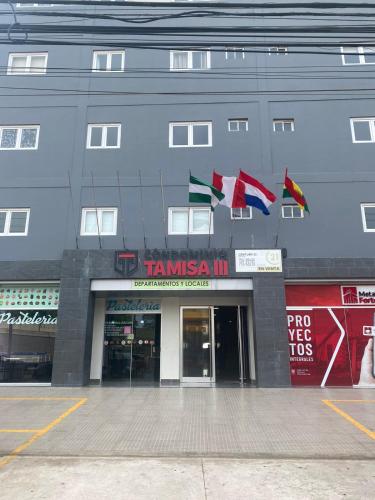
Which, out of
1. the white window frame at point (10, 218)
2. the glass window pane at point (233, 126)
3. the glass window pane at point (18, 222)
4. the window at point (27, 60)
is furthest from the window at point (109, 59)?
the glass window pane at point (18, 222)

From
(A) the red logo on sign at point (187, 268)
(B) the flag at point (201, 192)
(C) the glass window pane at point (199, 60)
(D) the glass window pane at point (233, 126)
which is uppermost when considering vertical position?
(C) the glass window pane at point (199, 60)

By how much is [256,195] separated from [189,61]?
6.34 metres

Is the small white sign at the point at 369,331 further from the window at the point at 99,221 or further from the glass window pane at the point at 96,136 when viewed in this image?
the glass window pane at the point at 96,136

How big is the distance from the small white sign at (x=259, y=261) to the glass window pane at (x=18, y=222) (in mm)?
6932

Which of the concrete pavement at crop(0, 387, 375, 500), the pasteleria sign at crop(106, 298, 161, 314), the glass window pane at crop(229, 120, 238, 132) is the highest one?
the glass window pane at crop(229, 120, 238, 132)

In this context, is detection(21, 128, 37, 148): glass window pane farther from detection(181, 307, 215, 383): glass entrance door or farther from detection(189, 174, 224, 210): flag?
detection(181, 307, 215, 383): glass entrance door

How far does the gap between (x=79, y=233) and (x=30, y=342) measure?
363cm

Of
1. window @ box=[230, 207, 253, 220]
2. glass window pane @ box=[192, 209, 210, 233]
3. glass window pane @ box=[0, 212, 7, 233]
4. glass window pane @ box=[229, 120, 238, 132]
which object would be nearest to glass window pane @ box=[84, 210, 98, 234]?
glass window pane @ box=[0, 212, 7, 233]

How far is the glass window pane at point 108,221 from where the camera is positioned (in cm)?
1212

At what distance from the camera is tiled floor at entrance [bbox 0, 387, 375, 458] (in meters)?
5.93

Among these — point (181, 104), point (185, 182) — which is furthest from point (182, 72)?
point (185, 182)

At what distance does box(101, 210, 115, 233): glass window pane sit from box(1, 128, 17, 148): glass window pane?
415 centimetres

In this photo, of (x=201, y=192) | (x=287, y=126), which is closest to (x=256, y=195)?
(x=201, y=192)

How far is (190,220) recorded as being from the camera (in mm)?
12070
